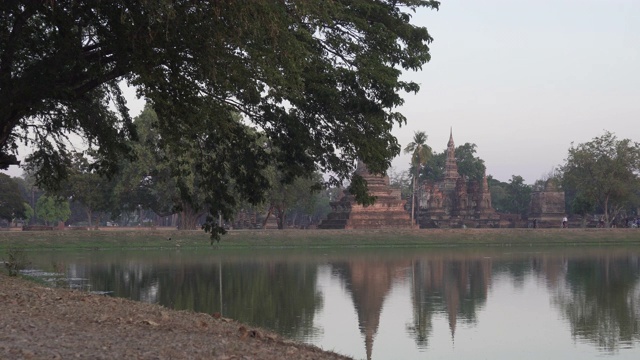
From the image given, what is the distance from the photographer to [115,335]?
11.1 meters

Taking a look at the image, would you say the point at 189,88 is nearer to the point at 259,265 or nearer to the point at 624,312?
the point at 624,312

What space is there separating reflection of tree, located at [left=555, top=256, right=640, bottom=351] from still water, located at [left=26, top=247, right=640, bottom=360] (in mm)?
34

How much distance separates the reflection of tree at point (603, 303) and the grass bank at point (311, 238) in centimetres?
2385

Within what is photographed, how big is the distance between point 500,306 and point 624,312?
12.0ft

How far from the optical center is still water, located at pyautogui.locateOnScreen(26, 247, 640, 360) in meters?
19.8

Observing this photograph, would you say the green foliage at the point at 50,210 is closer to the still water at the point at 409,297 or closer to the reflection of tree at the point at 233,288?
the still water at the point at 409,297

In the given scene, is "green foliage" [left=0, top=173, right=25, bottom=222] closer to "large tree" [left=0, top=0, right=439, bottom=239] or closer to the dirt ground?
"large tree" [left=0, top=0, right=439, bottom=239]

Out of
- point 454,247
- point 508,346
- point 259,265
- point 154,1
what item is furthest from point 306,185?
point 154,1

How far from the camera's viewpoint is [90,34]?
17.3 metres

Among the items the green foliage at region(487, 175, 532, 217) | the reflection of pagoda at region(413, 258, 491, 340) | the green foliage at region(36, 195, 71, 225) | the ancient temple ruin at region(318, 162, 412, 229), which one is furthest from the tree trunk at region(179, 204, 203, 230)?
the green foliage at region(487, 175, 532, 217)

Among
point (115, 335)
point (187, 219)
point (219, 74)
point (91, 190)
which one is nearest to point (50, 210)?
point (91, 190)

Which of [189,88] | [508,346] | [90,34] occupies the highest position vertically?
[90,34]

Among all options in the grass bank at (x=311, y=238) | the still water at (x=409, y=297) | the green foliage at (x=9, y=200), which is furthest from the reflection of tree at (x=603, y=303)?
the green foliage at (x=9, y=200)

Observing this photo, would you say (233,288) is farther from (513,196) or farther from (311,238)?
(513,196)
